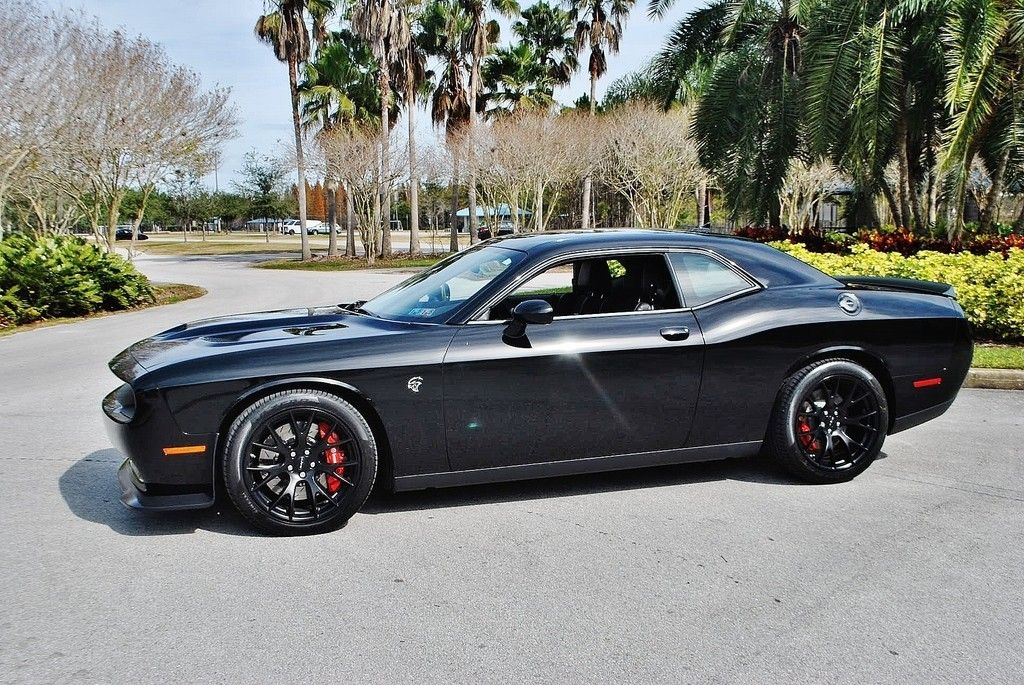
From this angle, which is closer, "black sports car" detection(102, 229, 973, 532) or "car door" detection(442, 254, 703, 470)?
"black sports car" detection(102, 229, 973, 532)

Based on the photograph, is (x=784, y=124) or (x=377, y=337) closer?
(x=377, y=337)

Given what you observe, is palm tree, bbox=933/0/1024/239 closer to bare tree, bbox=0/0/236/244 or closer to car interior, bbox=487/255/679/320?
car interior, bbox=487/255/679/320

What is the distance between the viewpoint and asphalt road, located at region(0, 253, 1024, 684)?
10.0ft

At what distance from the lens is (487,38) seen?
37.2m

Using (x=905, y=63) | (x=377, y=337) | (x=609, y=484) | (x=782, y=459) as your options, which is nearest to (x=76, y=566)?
(x=377, y=337)

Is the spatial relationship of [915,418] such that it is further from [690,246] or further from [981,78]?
[981,78]

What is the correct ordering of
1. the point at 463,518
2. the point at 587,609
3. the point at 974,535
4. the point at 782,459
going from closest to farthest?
the point at 587,609 < the point at 974,535 < the point at 463,518 < the point at 782,459

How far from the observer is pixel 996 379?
26.0ft

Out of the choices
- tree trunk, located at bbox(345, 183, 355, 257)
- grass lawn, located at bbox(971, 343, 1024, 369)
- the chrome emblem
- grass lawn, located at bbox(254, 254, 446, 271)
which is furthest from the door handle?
tree trunk, located at bbox(345, 183, 355, 257)

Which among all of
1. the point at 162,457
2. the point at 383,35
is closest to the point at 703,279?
the point at 162,457

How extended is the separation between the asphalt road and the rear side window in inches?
44.5

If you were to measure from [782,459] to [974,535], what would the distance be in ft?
3.50

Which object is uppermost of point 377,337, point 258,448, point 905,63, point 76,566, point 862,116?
point 905,63

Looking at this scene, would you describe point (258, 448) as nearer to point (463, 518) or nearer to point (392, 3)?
point (463, 518)
